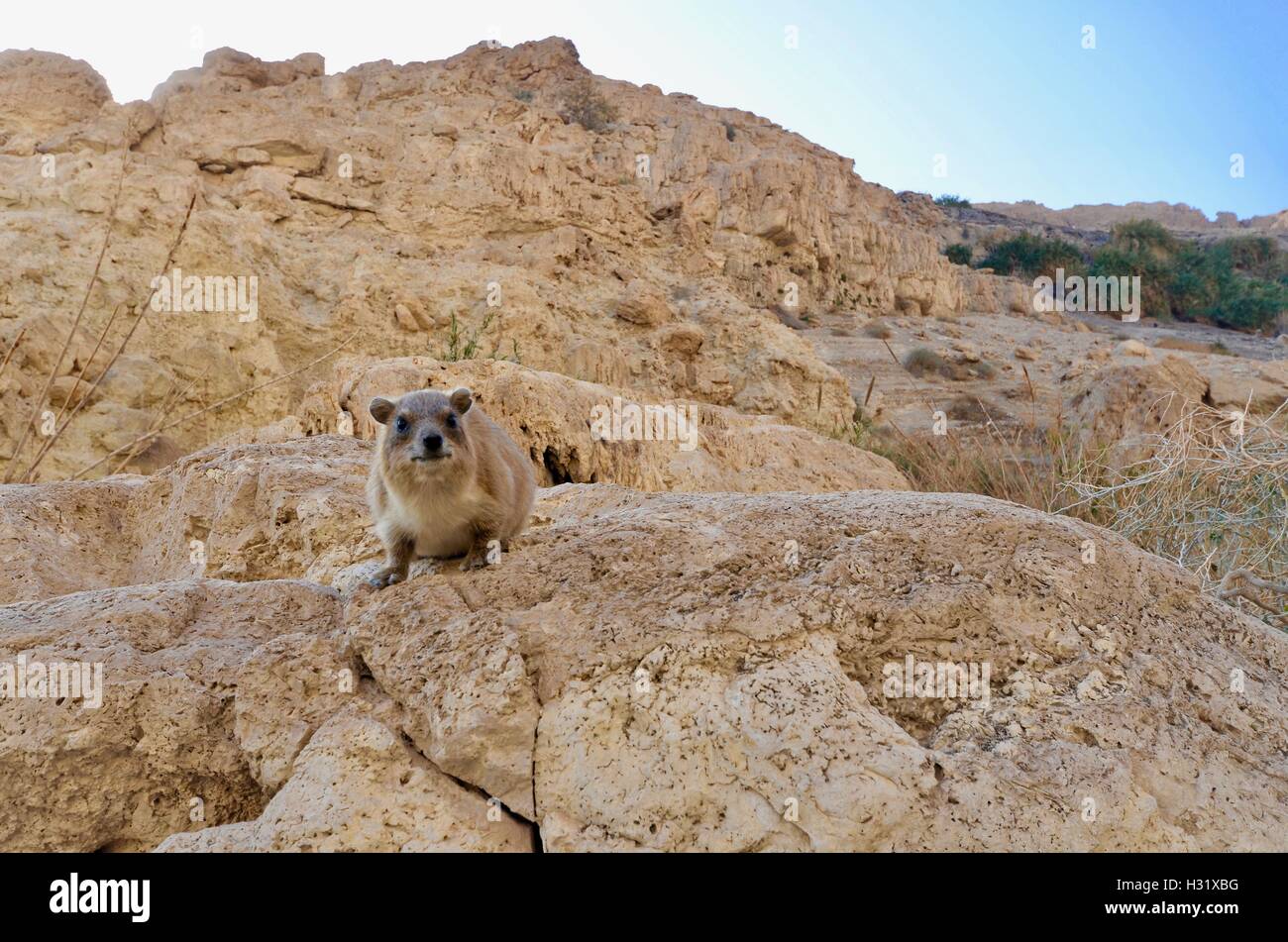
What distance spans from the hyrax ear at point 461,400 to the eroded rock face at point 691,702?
36.0 inches

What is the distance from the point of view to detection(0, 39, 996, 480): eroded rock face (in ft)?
41.9

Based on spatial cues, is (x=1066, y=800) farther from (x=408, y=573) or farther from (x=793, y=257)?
(x=793, y=257)

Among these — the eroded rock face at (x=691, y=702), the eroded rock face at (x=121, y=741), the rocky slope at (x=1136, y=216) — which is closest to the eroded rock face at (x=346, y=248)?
the eroded rock face at (x=121, y=741)

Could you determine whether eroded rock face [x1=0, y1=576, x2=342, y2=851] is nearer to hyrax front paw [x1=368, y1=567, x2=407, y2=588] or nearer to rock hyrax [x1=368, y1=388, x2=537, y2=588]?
hyrax front paw [x1=368, y1=567, x2=407, y2=588]

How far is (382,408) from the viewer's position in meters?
4.25

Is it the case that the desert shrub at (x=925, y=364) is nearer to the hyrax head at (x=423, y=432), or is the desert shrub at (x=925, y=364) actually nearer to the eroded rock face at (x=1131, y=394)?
the eroded rock face at (x=1131, y=394)

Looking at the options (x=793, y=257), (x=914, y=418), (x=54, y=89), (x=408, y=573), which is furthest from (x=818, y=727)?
(x=793, y=257)

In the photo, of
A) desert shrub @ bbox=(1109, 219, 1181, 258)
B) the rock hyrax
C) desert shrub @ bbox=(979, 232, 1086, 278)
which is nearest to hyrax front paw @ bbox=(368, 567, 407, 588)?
the rock hyrax

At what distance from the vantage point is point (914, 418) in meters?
19.8

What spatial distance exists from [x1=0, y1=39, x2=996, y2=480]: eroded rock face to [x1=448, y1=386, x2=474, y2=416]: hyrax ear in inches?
149

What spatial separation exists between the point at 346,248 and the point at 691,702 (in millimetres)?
16151

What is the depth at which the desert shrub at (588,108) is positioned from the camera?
35312 millimetres

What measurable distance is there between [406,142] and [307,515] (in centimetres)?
1851
